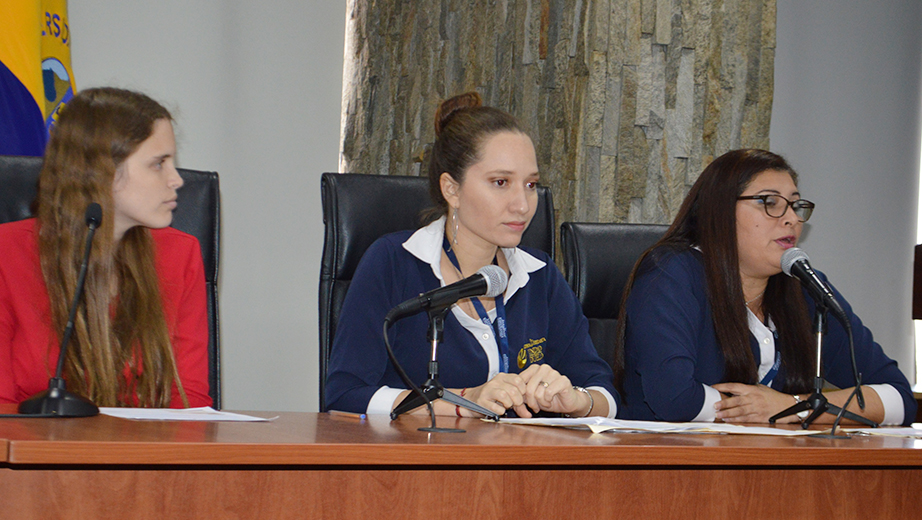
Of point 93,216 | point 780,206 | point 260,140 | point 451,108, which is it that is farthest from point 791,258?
point 260,140

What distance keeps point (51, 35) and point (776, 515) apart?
7.73ft

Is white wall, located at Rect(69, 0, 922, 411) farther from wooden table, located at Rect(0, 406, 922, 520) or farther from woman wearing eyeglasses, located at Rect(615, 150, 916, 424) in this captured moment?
wooden table, located at Rect(0, 406, 922, 520)

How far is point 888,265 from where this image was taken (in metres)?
3.58

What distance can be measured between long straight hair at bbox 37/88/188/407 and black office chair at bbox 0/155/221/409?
166mm

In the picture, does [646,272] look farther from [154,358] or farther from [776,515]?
[154,358]

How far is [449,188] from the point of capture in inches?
75.8

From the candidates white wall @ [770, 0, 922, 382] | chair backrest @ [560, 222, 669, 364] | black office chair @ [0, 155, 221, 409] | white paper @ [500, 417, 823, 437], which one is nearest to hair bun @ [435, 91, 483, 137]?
chair backrest @ [560, 222, 669, 364]

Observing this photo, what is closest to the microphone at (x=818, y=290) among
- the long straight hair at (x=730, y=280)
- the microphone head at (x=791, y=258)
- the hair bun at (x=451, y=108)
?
the microphone head at (x=791, y=258)

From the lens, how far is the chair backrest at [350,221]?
193 centimetres

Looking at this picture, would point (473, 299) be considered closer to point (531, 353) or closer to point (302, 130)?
point (531, 353)

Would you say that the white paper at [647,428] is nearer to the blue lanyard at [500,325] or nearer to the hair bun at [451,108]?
the blue lanyard at [500,325]

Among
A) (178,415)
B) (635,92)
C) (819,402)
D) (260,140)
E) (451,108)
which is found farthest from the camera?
(260,140)

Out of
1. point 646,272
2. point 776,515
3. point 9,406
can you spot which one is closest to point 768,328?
point 646,272

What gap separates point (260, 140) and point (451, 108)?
124cm
